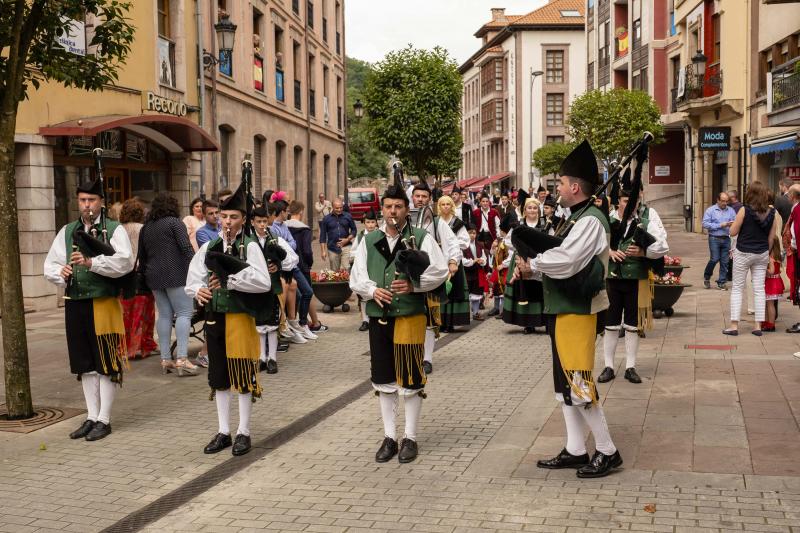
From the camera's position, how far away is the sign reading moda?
30062mm

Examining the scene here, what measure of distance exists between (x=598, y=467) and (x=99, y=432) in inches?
152

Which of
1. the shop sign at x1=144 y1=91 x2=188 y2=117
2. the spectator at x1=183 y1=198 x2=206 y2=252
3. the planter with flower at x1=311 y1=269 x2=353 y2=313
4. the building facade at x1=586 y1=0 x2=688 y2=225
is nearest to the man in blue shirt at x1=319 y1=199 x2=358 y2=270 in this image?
the planter with flower at x1=311 y1=269 x2=353 y2=313

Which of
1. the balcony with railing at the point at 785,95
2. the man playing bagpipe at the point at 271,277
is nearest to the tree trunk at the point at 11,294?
the man playing bagpipe at the point at 271,277

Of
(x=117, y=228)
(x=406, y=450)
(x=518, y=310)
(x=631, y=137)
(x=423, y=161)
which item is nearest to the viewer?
(x=406, y=450)

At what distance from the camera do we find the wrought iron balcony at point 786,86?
72.1 feet

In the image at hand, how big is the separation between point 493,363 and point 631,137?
2722 cm

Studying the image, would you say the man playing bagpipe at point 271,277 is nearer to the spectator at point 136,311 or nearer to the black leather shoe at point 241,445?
the spectator at point 136,311

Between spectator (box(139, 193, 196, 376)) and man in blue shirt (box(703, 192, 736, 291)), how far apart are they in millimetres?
10590

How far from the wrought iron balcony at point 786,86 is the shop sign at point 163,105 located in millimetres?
13685

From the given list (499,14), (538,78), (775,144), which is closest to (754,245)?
(775,144)

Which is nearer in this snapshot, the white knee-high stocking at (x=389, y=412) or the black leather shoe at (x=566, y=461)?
the black leather shoe at (x=566, y=461)

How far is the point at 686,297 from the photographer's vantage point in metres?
16.0

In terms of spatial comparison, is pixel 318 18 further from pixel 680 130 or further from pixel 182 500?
pixel 182 500

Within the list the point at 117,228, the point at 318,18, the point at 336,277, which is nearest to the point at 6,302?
the point at 117,228
